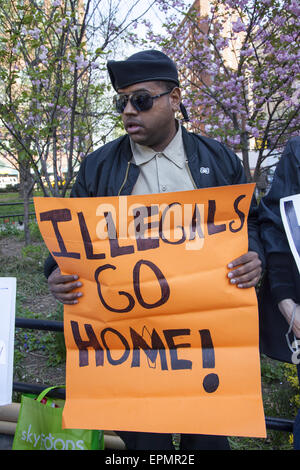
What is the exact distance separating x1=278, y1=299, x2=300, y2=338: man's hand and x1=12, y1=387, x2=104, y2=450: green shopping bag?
975 millimetres

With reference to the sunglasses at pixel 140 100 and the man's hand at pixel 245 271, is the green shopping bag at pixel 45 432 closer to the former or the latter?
the man's hand at pixel 245 271

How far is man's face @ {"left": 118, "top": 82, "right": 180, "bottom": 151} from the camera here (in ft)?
6.29

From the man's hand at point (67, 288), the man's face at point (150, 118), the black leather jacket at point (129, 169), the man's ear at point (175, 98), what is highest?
the man's ear at point (175, 98)

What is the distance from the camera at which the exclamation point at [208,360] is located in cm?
161

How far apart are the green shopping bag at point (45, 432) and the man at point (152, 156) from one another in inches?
9.2

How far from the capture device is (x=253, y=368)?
63.0 inches

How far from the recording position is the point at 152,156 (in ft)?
6.56

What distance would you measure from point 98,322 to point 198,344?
410mm

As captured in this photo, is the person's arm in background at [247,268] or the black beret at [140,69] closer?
the person's arm in background at [247,268]

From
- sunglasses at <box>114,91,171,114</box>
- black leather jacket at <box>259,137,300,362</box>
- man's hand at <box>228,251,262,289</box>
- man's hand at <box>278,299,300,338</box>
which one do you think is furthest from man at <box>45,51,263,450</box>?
man's hand at <box>278,299,300,338</box>

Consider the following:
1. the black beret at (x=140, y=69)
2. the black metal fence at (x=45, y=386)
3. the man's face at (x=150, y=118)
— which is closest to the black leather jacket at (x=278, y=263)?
the black metal fence at (x=45, y=386)

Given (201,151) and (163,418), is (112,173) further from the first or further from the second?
(163,418)

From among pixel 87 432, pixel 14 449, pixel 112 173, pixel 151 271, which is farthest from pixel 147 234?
pixel 14 449
